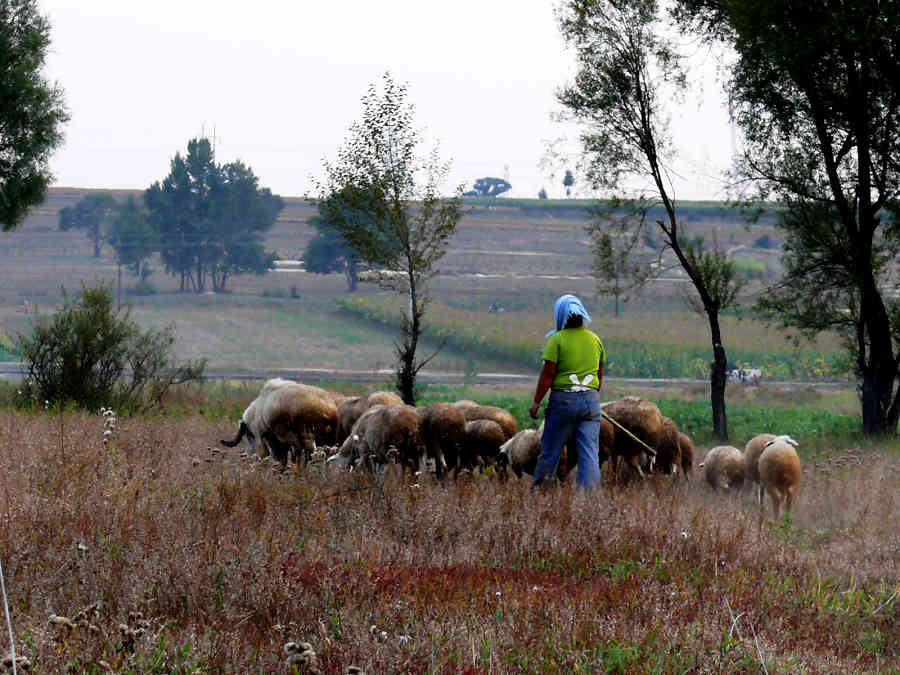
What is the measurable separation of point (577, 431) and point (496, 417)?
3.38m

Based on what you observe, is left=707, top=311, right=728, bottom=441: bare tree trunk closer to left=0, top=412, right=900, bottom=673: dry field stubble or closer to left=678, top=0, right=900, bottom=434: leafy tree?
left=678, top=0, right=900, bottom=434: leafy tree

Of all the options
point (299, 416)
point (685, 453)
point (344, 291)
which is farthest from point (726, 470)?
point (344, 291)

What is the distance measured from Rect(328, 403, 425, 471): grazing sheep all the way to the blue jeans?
6.61ft

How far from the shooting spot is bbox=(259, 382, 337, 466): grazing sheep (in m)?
15.0

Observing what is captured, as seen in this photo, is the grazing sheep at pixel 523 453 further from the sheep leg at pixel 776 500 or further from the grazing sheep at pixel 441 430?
the sheep leg at pixel 776 500

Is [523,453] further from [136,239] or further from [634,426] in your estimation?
[136,239]

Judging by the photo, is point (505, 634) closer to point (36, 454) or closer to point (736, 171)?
point (36, 454)

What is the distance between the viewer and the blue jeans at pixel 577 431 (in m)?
11.8

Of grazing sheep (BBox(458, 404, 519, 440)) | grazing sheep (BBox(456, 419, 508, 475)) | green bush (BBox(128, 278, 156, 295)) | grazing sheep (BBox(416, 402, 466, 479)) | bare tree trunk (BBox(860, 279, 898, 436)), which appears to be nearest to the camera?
grazing sheep (BBox(416, 402, 466, 479))

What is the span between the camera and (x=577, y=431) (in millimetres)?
11930

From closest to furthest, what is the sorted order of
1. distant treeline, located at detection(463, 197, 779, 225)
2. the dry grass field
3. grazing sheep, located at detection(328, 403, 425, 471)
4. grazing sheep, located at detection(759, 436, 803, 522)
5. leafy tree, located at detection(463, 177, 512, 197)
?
the dry grass field
grazing sheep, located at detection(328, 403, 425, 471)
grazing sheep, located at detection(759, 436, 803, 522)
distant treeline, located at detection(463, 197, 779, 225)
leafy tree, located at detection(463, 177, 512, 197)

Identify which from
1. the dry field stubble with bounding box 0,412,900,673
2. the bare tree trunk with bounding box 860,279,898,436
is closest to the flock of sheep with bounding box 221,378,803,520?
the dry field stubble with bounding box 0,412,900,673

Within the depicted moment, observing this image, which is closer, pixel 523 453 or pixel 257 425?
pixel 523 453

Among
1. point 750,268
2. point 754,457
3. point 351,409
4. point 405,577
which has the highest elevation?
point 750,268
